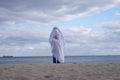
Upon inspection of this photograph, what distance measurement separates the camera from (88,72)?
10797 mm

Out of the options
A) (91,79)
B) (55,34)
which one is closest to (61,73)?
(91,79)

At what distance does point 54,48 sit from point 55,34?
918mm

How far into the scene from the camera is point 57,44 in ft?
55.0

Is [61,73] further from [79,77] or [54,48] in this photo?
[54,48]

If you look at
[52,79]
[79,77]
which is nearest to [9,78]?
[52,79]

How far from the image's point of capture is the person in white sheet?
16.6 meters

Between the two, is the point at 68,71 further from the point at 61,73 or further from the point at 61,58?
the point at 61,58

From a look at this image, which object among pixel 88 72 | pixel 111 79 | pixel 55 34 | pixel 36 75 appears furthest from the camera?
pixel 55 34

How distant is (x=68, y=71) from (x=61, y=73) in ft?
2.06

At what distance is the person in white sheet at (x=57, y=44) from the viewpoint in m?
16.6

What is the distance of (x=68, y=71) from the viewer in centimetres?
1098

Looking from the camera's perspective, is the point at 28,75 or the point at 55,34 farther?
the point at 55,34

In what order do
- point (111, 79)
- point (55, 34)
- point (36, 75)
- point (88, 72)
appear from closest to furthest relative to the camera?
point (111, 79) → point (36, 75) → point (88, 72) → point (55, 34)

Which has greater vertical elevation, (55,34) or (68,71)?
(55,34)
